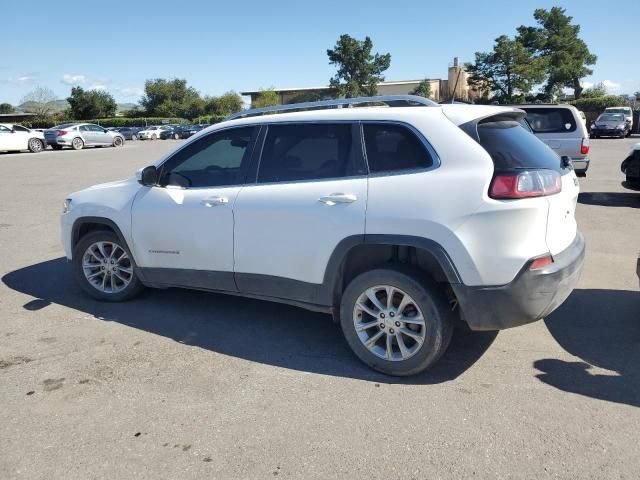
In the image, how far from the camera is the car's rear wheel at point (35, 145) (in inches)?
1101

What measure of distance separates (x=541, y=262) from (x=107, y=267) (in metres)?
3.86

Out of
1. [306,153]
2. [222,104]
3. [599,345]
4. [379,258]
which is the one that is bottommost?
[599,345]

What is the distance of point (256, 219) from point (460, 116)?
5.37 ft

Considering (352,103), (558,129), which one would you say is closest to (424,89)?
(558,129)

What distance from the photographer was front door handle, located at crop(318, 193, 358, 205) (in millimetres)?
3604

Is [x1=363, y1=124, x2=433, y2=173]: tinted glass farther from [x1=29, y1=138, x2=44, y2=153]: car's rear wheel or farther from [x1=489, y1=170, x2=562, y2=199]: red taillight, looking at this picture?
[x1=29, y1=138, x2=44, y2=153]: car's rear wheel

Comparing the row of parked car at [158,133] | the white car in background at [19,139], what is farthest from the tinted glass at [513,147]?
the row of parked car at [158,133]

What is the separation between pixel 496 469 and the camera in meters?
2.67

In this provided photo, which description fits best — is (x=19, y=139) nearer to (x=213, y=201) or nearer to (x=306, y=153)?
(x=213, y=201)

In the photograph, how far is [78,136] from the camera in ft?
101

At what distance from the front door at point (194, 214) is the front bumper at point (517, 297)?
190 cm

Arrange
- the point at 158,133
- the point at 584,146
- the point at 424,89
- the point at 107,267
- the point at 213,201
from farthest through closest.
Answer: the point at 424,89 → the point at 158,133 → the point at 584,146 → the point at 107,267 → the point at 213,201

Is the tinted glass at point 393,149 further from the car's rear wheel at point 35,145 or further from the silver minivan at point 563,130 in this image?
the car's rear wheel at point 35,145

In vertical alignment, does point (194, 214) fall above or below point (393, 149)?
below
